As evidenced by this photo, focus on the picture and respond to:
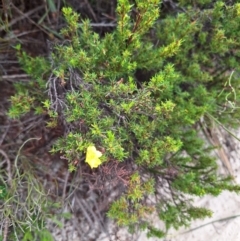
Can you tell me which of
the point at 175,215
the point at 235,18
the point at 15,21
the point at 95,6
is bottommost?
the point at 175,215

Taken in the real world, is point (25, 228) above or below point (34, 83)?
below

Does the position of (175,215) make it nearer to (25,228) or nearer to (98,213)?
(98,213)

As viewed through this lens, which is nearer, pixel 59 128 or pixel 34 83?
pixel 59 128

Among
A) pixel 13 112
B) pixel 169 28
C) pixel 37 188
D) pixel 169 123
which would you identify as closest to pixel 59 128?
pixel 13 112

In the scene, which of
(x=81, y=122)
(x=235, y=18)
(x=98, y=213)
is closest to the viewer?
(x=81, y=122)

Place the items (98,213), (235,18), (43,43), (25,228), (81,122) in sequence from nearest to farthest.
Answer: (81,122) → (235,18) → (25,228) → (98,213) → (43,43)

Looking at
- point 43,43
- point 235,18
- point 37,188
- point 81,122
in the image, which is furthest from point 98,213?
point 235,18

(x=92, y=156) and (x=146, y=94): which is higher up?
(x=146, y=94)
